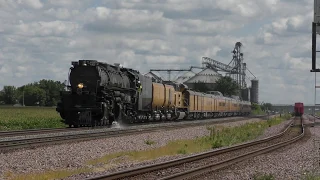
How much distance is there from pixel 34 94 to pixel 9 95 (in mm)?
21905

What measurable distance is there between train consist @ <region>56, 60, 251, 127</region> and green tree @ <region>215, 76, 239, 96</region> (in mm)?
85138

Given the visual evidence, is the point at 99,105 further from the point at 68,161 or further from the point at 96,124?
the point at 68,161

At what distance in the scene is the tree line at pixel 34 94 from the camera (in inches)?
6038

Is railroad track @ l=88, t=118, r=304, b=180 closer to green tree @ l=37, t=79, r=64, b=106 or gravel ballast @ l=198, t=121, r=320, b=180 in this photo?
gravel ballast @ l=198, t=121, r=320, b=180

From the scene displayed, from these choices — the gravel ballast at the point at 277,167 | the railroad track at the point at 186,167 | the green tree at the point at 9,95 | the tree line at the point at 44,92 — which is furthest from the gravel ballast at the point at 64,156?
the green tree at the point at 9,95

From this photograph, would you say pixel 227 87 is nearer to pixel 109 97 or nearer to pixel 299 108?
pixel 299 108

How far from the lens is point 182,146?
2272cm

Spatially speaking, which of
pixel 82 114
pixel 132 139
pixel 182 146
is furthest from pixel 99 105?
pixel 182 146

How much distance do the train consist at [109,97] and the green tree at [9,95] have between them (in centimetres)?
13535

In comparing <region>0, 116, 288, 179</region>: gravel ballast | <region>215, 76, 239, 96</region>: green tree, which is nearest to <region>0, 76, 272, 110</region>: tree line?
<region>215, 76, 239, 96</region>: green tree

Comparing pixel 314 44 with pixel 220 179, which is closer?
pixel 220 179

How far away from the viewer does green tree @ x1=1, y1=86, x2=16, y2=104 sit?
171663mm

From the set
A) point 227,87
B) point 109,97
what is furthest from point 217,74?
point 109,97

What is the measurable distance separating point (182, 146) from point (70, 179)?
425 inches
